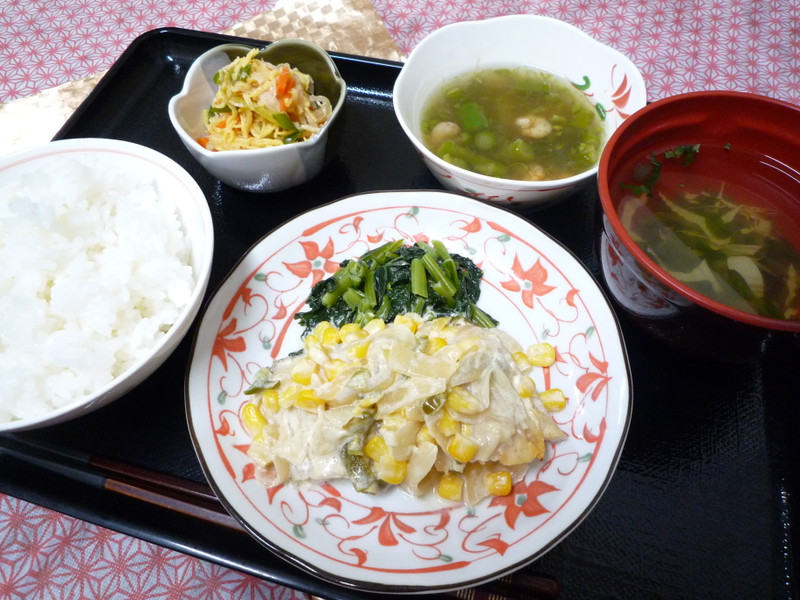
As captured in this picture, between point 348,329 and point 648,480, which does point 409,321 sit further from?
point 648,480

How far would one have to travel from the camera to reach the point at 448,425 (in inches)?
62.4

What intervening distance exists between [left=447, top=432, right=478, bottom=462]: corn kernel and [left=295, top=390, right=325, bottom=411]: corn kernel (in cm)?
43

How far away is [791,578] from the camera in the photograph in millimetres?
1527

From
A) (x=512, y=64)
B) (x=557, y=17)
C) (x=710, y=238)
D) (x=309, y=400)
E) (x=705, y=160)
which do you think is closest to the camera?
(x=309, y=400)

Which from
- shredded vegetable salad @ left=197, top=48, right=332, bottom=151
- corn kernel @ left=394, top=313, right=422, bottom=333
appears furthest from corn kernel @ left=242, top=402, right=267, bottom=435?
shredded vegetable salad @ left=197, top=48, right=332, bottom=151

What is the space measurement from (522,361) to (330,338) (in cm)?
69

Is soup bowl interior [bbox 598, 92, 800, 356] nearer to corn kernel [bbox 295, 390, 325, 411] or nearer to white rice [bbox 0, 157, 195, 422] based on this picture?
corn kernel [bbox 295, 390, 325, 411]

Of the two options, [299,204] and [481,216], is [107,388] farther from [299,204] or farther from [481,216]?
[481,216]

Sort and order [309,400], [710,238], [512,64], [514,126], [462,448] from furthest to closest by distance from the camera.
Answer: [512,64]
[514,126]
[710,238]
[309,400]
[462,448]

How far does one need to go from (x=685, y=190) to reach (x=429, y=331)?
1070mm

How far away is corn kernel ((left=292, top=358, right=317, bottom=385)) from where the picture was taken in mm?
1727

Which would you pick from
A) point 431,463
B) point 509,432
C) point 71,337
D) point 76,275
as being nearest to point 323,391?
point 431,463

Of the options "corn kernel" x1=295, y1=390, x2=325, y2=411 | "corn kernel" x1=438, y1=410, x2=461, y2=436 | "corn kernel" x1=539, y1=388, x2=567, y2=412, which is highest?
"corn kernel" x1=295, y1=390, x2=325, y2=411

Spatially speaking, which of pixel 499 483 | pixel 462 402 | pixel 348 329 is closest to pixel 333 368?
pixel 348 329
